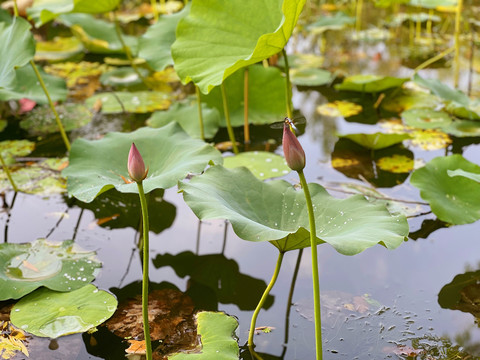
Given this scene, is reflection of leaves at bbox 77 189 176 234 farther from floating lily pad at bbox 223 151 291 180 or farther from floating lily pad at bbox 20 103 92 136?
floating lily pad at bbox 20 103 92 136

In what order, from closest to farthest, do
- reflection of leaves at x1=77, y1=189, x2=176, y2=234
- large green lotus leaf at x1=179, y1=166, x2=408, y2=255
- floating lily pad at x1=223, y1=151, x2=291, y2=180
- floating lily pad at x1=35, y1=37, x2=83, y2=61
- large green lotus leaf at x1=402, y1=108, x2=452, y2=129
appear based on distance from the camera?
large green lotus leaf at x1=179, y1=166, x2=408, y2=255
reflection of leaves at x1=77, y1=189, x2=176, y2=234
floating lily pad at x1=223, y1=151, x2=291, y2=180
large green lotus leaf at x1=402, y1=108, x2=452, y2=129
floating lily pad at x1=35, y1=37, x2=83, y2=61

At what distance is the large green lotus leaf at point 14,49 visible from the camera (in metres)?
2.12

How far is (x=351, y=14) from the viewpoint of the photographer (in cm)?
573

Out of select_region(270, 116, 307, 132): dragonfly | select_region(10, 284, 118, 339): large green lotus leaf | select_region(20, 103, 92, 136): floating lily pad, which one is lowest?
select_region(10, 284, 118, 339): large green lotus leaf

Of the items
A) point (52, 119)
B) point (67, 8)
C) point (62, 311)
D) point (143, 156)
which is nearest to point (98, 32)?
point (52, 119)

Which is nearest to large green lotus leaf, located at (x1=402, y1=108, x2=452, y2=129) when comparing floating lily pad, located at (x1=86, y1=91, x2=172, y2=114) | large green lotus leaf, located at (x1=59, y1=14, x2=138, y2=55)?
floating lily pad, located at (x1=86, y1=91, x2=172, y2=114)

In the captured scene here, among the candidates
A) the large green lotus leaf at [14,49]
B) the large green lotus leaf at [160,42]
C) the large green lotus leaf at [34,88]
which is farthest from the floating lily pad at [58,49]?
the large green lotus leaf at [14,49]

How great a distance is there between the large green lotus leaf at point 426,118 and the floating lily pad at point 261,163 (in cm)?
92

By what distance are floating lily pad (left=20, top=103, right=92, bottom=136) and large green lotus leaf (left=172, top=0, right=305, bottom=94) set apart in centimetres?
132

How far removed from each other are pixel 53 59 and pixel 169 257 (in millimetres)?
2999

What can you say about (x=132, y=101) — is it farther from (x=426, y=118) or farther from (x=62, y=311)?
(x=62, y=311)

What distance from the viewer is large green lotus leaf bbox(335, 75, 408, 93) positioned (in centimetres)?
334

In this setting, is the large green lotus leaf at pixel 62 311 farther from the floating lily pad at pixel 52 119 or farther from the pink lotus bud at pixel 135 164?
the floating lily pad at pixel 52 119

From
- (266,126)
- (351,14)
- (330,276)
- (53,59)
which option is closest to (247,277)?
(330,276)
